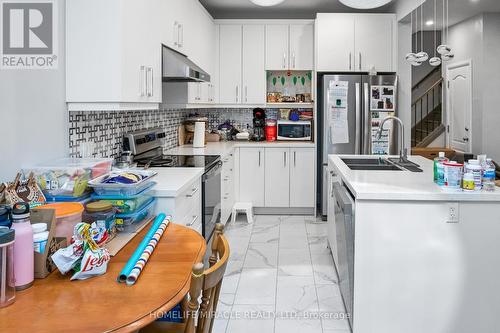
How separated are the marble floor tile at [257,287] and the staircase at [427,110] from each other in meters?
5.92

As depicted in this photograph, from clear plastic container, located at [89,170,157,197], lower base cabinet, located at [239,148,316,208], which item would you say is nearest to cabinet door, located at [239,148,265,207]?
lower base cabinet, located at [239,148,316,208]

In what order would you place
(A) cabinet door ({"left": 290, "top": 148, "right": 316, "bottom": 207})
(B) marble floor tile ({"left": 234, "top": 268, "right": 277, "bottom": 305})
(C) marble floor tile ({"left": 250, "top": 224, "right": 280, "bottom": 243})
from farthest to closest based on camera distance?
(A) cabinet door ({"left": 290, "top": 148, "right": 316, "bottom": 207}), (C) marble floor tile ({"left": 250, "top": 224, "right": 280, "bottom": 243}), (B) marble floor tile ({"left": 234, "top": 268, "right": 277, "bottom": 305})

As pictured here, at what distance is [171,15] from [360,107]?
8.47 ft

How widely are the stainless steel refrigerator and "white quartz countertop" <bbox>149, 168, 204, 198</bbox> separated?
95.3 inches

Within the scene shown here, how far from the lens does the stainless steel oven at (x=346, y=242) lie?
241 cm

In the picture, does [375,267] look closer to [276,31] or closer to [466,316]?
[466,316]

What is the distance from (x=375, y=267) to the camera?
91.1 inches

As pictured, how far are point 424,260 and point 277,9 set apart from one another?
172 inches

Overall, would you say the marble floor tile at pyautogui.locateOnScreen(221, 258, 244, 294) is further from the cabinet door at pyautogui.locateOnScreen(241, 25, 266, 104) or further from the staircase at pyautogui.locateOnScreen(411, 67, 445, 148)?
the staircase at pyautogui.locateOnScreen(411, 67, 445, 148)

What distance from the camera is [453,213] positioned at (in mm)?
2232

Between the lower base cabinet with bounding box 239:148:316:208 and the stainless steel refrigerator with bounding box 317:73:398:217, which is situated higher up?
the stainless steel refrigerator with bounding box 317:73:398:217

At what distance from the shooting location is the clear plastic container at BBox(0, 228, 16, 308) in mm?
1144

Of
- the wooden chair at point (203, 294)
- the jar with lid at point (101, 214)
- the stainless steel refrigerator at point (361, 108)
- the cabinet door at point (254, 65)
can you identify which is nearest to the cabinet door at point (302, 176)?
the stainless steel refrigerator at point (361, 108)

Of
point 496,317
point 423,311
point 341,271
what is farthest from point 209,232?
point 496,317
